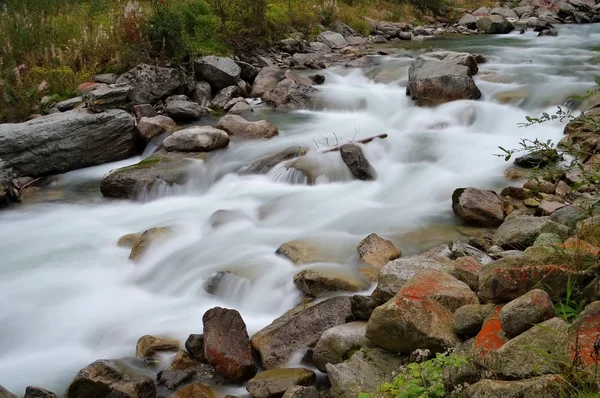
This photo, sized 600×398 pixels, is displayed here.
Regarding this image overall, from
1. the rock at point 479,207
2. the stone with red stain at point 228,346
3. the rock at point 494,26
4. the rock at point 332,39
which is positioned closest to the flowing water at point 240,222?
the rock at point 479,207

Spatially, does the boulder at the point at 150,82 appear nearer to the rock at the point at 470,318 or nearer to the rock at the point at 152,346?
the rock at the point at 152,346

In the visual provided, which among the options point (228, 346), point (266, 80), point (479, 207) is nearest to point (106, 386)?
point (228, 346)

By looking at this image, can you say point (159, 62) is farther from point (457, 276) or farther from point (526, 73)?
point (457, 276)

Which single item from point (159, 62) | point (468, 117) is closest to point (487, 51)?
point (468, 117)

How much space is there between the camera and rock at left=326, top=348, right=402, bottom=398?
3.93m

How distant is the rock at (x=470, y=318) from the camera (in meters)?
3.91

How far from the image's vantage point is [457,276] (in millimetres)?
4871

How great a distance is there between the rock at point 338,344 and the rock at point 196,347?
0.95 m

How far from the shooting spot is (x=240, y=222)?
24.4ft

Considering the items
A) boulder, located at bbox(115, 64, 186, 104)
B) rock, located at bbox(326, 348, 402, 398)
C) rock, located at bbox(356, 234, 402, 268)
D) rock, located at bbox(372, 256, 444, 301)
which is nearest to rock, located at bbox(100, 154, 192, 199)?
boulder, located at bbox(115, 64, 186, 104)

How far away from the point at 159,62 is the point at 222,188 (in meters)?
4.87

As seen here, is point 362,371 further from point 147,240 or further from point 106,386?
point 147,240

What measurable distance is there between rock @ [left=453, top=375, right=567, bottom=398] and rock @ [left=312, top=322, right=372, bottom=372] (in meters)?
1.36

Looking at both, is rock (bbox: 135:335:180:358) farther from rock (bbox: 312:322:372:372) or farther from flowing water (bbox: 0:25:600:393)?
rock (bbox: 312:322:372:372)
